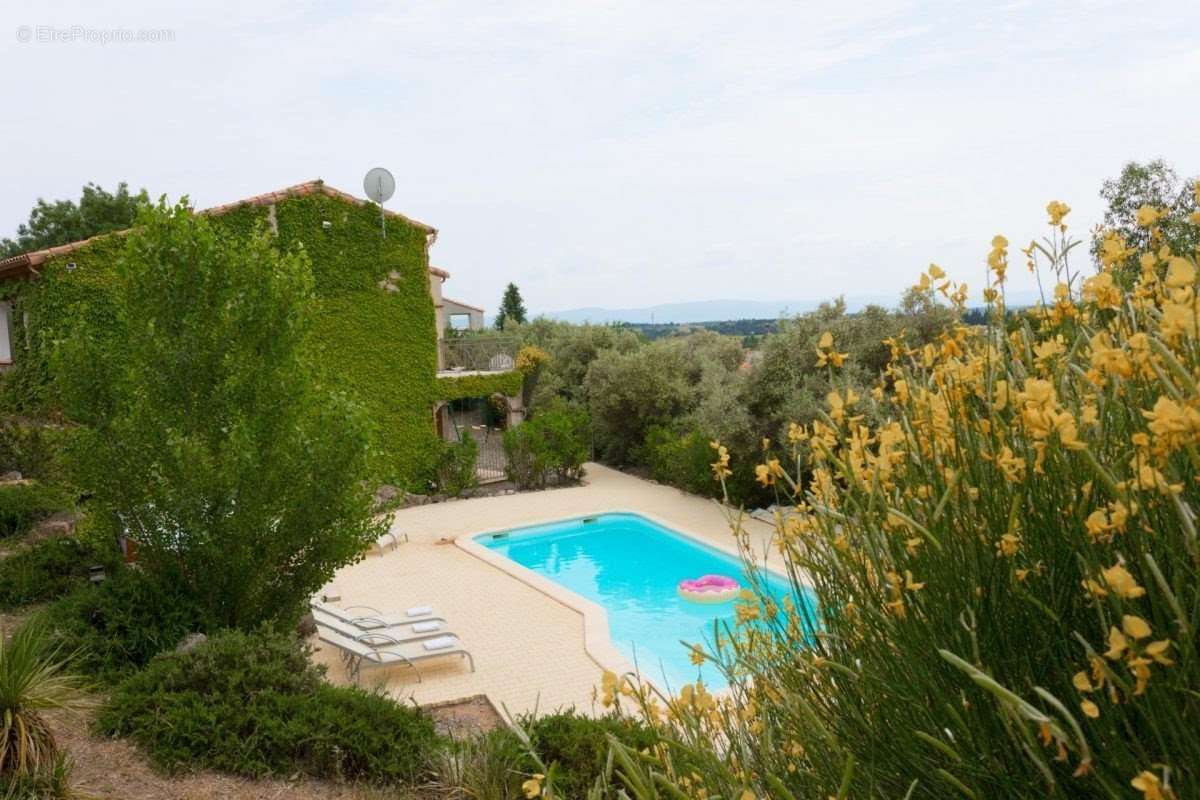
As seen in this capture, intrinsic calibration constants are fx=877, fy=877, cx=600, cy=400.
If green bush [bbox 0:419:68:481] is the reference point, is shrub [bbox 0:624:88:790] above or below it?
below

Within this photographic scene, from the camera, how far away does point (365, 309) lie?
2022 centimetres

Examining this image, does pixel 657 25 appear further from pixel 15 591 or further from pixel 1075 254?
pixel 1075 254

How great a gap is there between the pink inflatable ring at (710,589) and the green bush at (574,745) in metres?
6.51

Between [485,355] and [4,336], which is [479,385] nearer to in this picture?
[485,355]

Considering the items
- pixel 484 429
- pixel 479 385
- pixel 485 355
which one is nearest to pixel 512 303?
pixel 484 429

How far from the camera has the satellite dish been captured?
20000mm

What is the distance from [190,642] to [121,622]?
739mm

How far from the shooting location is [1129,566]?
1851 millimetres

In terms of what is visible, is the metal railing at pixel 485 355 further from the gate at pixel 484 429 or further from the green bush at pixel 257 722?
the green bush at pixel 257 722

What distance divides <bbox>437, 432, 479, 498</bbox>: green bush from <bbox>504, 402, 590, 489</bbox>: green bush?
3.36 ft

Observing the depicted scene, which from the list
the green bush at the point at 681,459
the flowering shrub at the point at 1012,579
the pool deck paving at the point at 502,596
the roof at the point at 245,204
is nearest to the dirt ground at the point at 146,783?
the pool deck paving at the point at 502,596

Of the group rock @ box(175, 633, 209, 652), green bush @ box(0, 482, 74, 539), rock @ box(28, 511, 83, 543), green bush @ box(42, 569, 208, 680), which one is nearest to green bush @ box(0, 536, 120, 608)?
green bush @ box(42, 569, 208, 680)

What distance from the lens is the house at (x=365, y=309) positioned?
1681 centimetres

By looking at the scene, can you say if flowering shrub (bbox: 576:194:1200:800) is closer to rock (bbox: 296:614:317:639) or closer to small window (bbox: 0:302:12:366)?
rock (bbox: 296:614:317:639)
